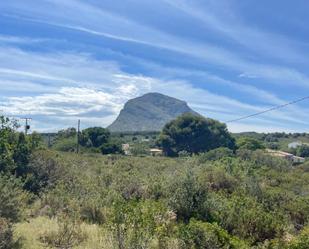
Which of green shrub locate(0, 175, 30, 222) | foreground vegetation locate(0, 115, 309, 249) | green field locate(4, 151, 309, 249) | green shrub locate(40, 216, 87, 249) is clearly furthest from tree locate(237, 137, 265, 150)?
green shrub locate(0, 175, 30, 222)

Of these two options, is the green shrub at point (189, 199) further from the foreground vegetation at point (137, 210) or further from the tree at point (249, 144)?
the tree at point (249, 144)

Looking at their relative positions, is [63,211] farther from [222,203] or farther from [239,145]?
[239,145]

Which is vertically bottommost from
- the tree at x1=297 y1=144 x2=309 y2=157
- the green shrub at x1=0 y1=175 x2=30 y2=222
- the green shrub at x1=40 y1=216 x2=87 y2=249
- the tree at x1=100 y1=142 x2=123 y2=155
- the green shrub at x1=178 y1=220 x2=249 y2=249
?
the green shrub at x1=40 y1=216 x2=87 y2=249

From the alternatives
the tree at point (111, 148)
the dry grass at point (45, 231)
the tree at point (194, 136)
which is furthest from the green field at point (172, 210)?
the tree at point (194, 136)

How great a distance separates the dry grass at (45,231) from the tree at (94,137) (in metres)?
48.1

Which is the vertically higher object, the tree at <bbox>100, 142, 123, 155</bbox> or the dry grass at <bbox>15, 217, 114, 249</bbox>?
the tree at <bbox>100, 142, 123, 155</bbox>

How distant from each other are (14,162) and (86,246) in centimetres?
1072

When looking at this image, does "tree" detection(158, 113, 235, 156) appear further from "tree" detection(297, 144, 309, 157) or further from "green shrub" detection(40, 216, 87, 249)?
"green shrub" detection(40, 216, 87, 249)

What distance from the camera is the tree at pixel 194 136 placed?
2773 inches

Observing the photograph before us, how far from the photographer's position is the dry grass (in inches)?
363

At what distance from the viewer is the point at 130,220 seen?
8078 millimetres

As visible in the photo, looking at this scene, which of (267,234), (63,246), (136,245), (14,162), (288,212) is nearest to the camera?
(136,245)

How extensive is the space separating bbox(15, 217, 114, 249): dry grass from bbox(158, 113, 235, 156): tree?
57.0m

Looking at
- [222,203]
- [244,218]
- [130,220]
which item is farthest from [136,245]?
[222,203]
